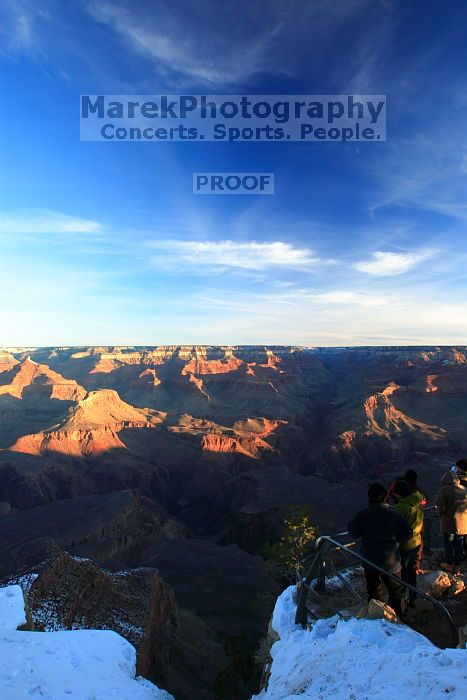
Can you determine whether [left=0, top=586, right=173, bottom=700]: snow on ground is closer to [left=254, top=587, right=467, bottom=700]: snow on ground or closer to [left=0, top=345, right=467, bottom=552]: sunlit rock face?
[left=254, top=587, right=467, bottom=700]: snow on ground

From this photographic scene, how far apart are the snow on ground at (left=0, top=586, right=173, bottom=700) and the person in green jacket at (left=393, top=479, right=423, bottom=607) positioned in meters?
6.50

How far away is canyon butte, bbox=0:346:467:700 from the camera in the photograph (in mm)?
21344

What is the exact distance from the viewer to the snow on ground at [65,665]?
27.8 feet

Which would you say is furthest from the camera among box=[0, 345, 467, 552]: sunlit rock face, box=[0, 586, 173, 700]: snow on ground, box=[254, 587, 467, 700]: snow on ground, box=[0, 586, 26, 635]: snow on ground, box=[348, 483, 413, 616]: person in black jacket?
box=[0, 345, 467, 552]: sunlit rock face

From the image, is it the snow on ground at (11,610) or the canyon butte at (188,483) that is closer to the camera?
the snow on ground at (11,610)

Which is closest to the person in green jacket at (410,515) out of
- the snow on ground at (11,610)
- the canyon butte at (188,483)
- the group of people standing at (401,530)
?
the group of people standing at (401,530)

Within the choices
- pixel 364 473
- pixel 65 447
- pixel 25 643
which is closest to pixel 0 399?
pixel 65 447

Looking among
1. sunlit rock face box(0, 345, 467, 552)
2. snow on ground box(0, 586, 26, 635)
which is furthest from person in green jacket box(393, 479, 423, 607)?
sunlit rock face box(0, 345, 467, 552)

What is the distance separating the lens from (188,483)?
258 ft

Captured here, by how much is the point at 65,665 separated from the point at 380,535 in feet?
25.7

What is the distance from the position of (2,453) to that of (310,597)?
256 feet

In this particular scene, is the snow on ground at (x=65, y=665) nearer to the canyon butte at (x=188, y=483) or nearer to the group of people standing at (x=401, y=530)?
the group of people standing at (x=401, y=530)

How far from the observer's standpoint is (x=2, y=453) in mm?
73438

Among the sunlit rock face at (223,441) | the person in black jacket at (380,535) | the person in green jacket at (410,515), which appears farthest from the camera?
the sunlit rock face at (223,441)
